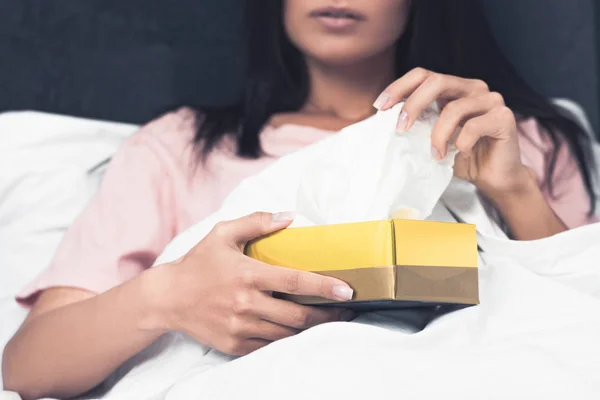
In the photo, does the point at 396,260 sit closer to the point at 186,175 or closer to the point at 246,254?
the point at 246,254

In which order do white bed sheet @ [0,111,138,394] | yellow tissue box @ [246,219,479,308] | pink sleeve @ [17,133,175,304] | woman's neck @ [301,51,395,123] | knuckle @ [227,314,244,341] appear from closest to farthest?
1. yellow tissue box @ [246,219,479,308]
2. knuckle @ [227,314,244,341]
3. pink sleeve @ [17,133,175,304]
4. white bed sheet @ [0,111,138,394]
5. woman's neck @ [301,51,395,123]

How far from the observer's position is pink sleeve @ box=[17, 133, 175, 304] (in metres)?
0.88

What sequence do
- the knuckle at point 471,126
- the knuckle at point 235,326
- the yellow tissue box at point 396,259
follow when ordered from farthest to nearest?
the knuckle at point 471,126 < the knuckle at point 235,326 < the yellow tissue box at point 396,259

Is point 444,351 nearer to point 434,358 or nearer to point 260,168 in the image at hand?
point 434,358

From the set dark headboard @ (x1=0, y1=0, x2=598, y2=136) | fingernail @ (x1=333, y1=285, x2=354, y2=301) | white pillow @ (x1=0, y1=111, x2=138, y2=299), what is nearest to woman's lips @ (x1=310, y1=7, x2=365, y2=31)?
dark headboard @ (x1=0, y1=0, x2=598, y2=136)

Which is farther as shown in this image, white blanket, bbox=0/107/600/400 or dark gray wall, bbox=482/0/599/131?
dark gray wall, bbox=482/0/599/131

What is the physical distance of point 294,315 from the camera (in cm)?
66

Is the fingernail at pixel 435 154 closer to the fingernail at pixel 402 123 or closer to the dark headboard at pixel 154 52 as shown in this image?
the fingernail at pixel 402 123

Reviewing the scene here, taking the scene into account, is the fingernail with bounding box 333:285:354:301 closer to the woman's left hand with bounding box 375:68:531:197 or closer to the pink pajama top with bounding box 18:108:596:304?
the woman's left hand with bounding box 375:68:531:197

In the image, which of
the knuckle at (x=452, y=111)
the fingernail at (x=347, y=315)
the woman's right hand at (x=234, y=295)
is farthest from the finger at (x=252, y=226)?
the knuckle at (x=452, y=111)

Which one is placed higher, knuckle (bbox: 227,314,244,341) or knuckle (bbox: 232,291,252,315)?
knuckle (bbox: 232,291,252,315)

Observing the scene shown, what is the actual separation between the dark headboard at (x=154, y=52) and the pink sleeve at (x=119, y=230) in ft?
0.86

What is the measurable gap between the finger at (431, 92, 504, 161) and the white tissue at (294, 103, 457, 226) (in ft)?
0.04

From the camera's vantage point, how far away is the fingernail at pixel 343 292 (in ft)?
1.91
